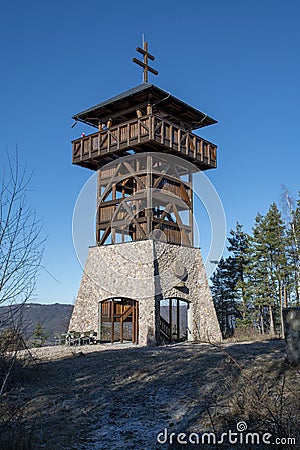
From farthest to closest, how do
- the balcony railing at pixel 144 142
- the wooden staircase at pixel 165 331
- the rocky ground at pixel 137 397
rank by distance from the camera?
the wooden staircase at pixel 165 331, the balcony railing at pixel 144 142, the rocky ground at pixel 137 397

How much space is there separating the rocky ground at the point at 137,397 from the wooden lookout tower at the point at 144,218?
688 cm

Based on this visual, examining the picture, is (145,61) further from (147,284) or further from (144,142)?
(147,284)

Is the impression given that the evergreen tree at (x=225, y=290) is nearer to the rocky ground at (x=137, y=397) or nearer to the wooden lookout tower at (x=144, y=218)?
the wooden lookout tower at (x=144, y=218)

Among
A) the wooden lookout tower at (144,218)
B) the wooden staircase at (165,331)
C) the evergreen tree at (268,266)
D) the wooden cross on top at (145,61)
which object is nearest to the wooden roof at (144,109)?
the wooden lookout tower at (144,218)

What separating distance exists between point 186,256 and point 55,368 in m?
9.48

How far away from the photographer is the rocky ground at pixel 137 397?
20.0ft

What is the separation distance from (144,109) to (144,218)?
462cm

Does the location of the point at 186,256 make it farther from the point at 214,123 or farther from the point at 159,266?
the point at 214,123

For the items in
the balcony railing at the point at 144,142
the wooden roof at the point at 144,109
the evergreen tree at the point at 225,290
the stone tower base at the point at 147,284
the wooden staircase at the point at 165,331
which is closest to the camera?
the stone tower base at the point at 147,284

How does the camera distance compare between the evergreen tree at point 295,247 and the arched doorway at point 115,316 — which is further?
the evergreen tree at point 295,247

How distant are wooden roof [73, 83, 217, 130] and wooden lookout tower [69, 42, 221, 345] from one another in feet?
0.14

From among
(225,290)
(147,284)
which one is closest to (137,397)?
(147,284)

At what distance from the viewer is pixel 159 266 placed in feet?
57.0

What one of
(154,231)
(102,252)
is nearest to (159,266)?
(154,231)
